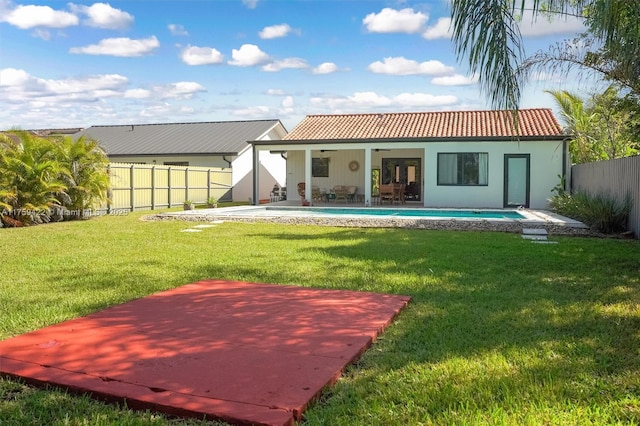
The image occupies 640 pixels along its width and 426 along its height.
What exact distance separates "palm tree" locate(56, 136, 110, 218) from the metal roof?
39.7ft

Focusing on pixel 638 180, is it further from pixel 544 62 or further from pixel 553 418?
pixel 553 418

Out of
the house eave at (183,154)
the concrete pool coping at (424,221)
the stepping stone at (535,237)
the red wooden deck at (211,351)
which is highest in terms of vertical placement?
the house eave at (183,154)

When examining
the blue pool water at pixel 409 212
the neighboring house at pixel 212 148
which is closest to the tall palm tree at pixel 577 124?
the blue pool water at pixel 409 212

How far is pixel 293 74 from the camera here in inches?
722

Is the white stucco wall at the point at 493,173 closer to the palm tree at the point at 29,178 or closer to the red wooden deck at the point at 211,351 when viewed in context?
the palm tree at the point at 29,178

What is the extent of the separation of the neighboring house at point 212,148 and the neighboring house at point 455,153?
5329 millimetres

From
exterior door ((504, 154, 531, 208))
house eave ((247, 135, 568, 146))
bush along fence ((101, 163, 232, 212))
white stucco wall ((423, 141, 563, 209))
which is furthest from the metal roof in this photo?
exterior door ((504, 154, 531, 208))

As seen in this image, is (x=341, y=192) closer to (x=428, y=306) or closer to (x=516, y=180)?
(x=516, y=180)

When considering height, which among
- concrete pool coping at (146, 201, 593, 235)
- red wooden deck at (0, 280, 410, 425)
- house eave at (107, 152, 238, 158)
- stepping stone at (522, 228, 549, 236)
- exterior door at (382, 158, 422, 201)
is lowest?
red wooden deck at (0, 280, 410, 425)

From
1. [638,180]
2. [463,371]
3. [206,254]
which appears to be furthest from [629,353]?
[638,180]

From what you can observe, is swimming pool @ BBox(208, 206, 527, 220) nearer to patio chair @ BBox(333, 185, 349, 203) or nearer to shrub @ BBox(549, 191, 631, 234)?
shrub @ BBox(549, 191, 631, 234)

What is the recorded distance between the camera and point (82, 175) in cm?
1633

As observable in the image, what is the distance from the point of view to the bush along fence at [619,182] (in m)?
11.4

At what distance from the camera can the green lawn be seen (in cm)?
308
